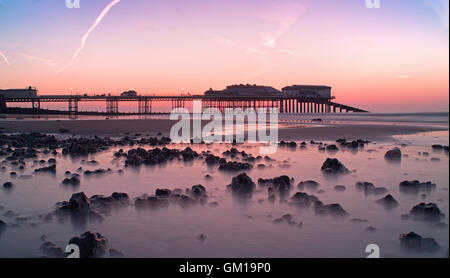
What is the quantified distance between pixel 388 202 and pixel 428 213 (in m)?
1.01

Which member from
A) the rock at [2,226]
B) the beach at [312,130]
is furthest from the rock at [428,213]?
the beach at [312,130]

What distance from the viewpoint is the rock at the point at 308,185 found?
896 cm

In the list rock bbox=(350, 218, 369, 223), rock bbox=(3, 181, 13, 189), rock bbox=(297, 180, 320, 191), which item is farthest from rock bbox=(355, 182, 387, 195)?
rock bbox=(3, 181, 13, 189)

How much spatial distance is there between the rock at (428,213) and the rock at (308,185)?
8.46 feet

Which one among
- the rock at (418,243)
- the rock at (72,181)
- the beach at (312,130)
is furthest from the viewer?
the beach at (312,130)

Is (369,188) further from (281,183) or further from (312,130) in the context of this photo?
(312,130)

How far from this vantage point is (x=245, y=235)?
5621 mm

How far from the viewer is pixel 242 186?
8672 millimetres

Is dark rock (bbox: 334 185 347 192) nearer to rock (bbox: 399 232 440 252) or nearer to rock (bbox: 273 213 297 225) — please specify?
rock (bbox: 273 213 297 225)

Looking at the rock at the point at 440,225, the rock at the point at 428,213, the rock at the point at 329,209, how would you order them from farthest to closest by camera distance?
the rock at the point at 329,209 → the rock at the point at 428,213 → the rock at the point at 440,225

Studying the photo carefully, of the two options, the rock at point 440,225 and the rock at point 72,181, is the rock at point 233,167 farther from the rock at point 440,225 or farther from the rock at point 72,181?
the rock at point 440,225

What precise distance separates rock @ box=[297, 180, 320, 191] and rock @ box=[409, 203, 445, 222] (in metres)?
2.58

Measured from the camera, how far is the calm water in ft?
16.8
